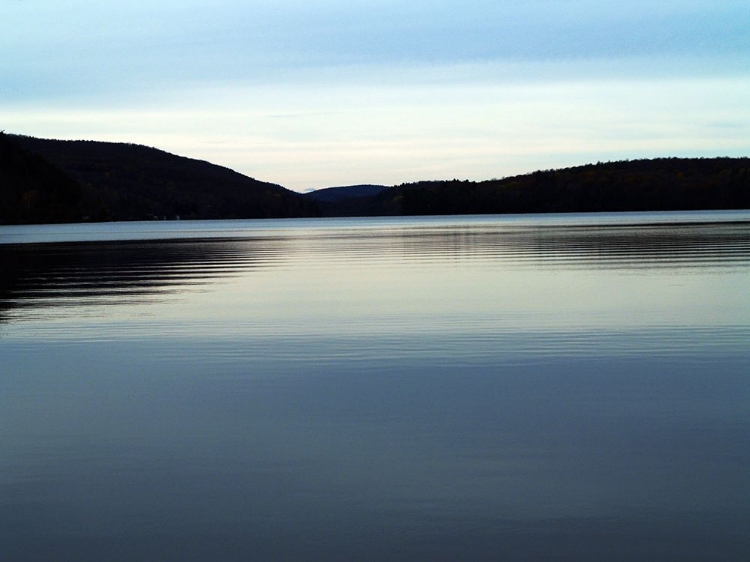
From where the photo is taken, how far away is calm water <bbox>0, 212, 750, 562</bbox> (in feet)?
26.0

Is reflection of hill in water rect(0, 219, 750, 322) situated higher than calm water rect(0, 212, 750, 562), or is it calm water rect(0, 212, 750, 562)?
calm water rect(0, 212, 750, 562)

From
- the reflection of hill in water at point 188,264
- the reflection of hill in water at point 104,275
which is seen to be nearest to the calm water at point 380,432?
the reflection of hill in water at point 104,275

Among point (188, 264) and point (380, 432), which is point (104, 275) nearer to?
point (188, 264)

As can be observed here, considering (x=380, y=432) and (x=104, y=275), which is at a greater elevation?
(x=380, y=432)

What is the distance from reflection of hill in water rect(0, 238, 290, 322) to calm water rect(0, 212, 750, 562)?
3.80 m

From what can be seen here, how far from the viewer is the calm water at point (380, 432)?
794 cm

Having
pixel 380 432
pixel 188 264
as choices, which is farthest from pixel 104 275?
pixel 380 432

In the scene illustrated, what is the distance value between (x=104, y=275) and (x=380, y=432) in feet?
94.4

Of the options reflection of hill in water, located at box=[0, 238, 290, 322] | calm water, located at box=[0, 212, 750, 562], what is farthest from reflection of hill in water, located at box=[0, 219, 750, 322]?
calm water, located at box=[0, 212, 750, 562]

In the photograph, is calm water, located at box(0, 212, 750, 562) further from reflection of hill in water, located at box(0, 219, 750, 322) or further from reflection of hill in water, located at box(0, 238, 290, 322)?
reflection of hill in water, located at box(0, 219, 750, 322)

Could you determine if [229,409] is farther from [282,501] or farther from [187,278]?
[187,278]

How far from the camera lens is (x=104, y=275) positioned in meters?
38.0

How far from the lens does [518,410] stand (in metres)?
12.1

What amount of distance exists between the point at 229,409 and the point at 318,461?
279 centimetres
